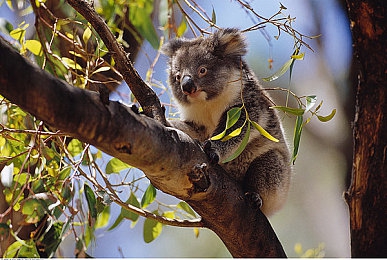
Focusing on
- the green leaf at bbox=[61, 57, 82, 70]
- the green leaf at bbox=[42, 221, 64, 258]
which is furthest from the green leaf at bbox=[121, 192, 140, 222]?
the green leaf at bbox=[61, 57, 82, 70]

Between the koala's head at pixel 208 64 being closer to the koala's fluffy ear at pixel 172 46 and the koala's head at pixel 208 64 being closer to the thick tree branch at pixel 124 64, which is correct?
the koala's fluffy ear at pixel 172 46

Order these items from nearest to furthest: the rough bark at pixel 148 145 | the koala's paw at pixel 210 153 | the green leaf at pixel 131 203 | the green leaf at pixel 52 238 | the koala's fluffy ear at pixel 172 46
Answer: the rough bark at pixel 148 145 < the koala's paw at pixel 210 153 < the green leaf at pixel 52 238 < the green leaf at pixel 131 203 < the koala's fluffy ear at pixel 172 46

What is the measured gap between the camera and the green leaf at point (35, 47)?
2626 mm

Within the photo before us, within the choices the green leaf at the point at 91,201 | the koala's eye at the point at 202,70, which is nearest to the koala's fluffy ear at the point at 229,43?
the koala's eye at the point at 202,70

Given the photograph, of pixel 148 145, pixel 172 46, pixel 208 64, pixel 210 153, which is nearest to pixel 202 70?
pixel 208 64

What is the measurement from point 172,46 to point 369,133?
1.29 metres

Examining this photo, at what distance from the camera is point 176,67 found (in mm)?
3033

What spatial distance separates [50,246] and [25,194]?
0.41m

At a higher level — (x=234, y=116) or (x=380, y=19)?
(x=380, y=19)

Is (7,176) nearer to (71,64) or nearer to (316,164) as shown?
(71,64)

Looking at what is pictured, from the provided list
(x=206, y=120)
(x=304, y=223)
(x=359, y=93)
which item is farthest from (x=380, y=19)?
(x=304, y=223)

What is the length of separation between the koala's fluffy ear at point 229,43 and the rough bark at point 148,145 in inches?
37.5

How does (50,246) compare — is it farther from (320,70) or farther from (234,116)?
(320,70)

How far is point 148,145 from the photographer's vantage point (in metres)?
1.61
